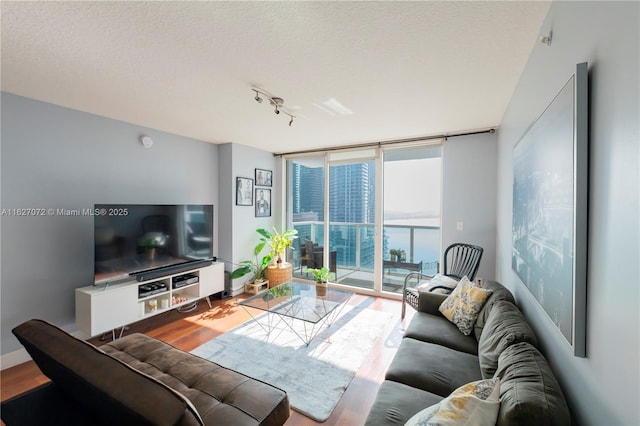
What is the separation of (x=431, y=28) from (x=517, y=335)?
5.71 ft

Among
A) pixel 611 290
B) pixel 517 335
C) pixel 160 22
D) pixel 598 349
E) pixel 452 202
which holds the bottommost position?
pixel 517 335

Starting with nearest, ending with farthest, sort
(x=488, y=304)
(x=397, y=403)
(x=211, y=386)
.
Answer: (x=397, y=403), (x=211, y=386), (x=488, y=304)

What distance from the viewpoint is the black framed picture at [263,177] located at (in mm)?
4785

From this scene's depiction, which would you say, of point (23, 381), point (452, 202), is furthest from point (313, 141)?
point (23, 381)

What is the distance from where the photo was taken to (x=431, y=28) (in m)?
1.54

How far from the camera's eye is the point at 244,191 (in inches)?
178

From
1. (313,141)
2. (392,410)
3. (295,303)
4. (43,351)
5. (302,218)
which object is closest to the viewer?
(43,351)

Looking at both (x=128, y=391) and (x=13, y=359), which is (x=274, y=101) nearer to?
(x=128, y=391)

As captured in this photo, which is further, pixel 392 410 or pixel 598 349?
pixel 392 410

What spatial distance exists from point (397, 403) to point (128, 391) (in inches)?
46.2

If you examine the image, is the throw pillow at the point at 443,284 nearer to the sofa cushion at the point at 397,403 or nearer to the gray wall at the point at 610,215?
the sofa cushion at the point at 397,403

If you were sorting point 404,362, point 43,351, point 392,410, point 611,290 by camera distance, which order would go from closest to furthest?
1. point 611,290
2. point 43,351
3. point 392,410
4. point 404,362

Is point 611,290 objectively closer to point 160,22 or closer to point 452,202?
point 160,22

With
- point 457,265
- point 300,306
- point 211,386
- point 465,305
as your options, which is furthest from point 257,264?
point 465,305
